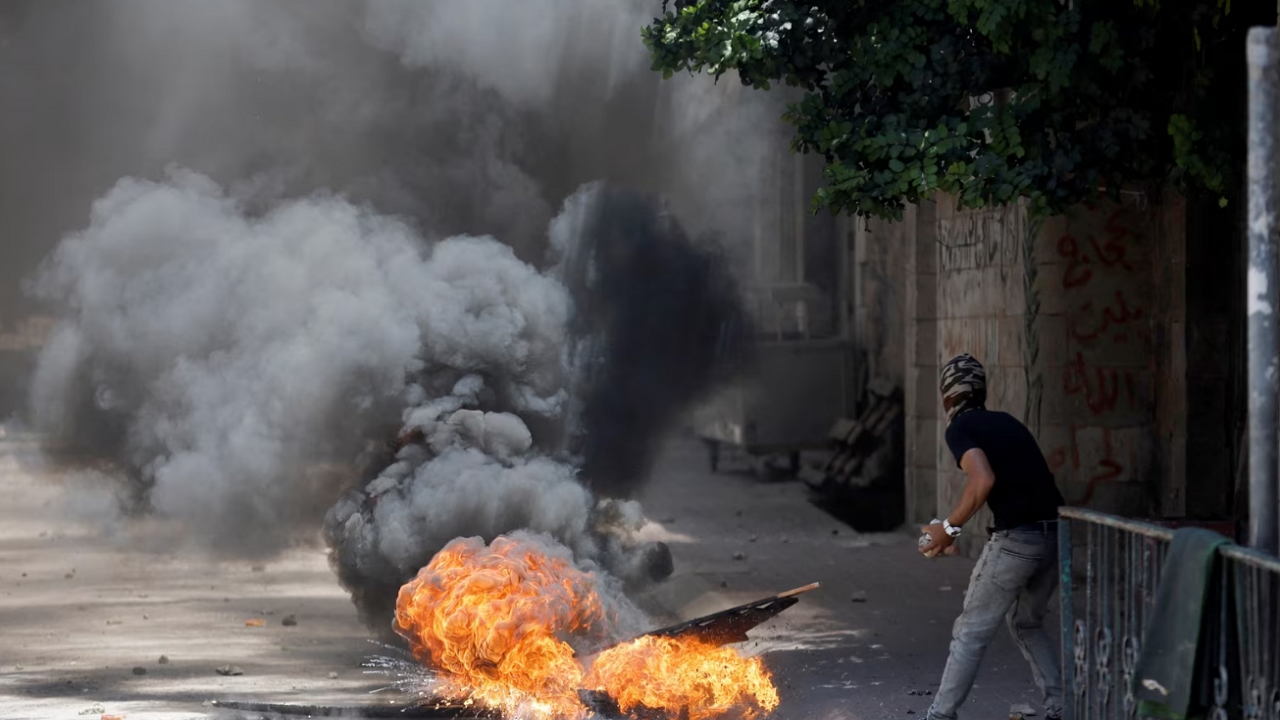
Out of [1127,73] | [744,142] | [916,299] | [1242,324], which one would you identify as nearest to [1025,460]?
[1127,73]

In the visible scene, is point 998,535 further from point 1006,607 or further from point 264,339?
point 264,339

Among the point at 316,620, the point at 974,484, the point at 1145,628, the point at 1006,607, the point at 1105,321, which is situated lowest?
the point at 316,620

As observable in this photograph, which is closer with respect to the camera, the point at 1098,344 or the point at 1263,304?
the point at 1263,304

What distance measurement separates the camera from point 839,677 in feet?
26.0

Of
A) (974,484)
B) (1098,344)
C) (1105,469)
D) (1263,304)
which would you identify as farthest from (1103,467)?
(1263,304)

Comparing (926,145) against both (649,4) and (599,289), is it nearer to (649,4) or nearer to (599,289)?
(599,289)

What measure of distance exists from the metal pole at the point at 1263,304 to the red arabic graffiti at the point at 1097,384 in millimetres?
6679

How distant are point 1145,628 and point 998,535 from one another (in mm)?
1341

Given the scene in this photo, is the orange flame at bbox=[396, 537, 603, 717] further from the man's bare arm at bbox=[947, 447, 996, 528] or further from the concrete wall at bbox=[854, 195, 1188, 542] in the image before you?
the concrete wall at bbox=[854, 195, 1188, 542]

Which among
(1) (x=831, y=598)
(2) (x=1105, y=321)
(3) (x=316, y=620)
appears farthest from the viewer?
(2) (x=1105, y=321)

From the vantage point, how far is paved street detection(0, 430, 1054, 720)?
7.53 m

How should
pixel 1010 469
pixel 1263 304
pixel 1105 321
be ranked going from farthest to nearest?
1. pixel 1105 321
2. pixel 1010 469
3. pixel 1263 304

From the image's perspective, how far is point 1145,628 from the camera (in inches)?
190

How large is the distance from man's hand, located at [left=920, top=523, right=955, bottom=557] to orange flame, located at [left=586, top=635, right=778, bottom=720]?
1.39 meters
